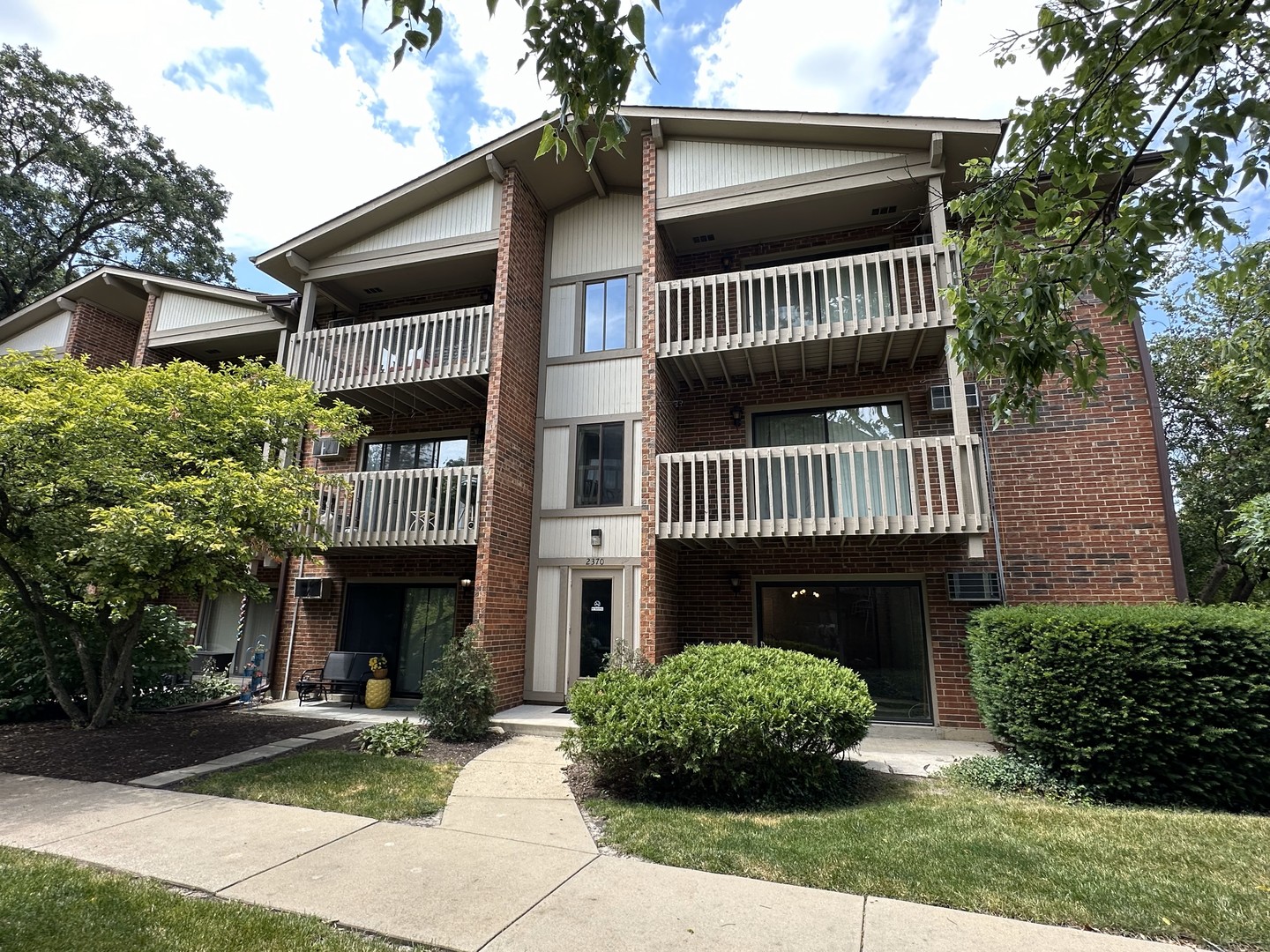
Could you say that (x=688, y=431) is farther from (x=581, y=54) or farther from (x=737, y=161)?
(x=581, y=54)

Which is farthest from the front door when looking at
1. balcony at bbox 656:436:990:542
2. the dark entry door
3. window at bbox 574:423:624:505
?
the dark entry door

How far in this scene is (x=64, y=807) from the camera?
16.6ft

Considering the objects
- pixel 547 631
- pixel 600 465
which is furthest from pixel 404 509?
pixel 600 465

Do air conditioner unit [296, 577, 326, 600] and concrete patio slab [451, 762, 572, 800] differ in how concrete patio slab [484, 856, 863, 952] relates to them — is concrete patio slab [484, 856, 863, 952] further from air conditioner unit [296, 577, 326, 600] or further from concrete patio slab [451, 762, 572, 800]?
air conditioner unit [296, 577, 326, 600]

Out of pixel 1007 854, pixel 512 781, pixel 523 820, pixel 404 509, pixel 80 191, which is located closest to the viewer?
pixel 1007 854

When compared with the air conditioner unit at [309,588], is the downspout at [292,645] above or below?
Answer: below

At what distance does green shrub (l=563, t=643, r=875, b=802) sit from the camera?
5312 millimetres

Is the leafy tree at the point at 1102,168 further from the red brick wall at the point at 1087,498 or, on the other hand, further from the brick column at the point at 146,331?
the brick column at the point at 146,331

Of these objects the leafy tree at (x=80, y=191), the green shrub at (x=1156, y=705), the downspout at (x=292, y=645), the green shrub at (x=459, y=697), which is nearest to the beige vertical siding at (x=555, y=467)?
the green shrub at (x=459, y=697)

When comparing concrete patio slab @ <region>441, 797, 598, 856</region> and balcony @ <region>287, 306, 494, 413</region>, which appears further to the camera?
balcony @ <region>287, 306, 494, 413</region>

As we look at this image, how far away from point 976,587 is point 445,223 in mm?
10590

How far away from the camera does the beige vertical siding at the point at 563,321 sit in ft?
36.3

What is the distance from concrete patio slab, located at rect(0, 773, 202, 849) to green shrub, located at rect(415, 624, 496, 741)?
2.79 meters

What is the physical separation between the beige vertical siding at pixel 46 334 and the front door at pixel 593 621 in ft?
44.9
